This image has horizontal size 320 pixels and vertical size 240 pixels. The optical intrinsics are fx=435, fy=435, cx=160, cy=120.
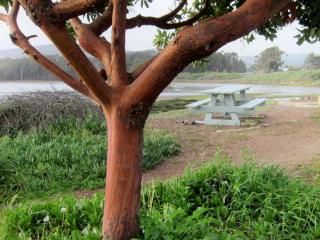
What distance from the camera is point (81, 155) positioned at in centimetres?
556

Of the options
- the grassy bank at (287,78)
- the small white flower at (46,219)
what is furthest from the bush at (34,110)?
the grassy bank at (287,78)

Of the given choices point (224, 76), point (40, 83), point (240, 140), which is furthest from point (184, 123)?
point (224, 76)

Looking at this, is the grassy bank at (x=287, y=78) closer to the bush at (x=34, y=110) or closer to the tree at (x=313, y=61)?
the tree at (x=313, y=61)

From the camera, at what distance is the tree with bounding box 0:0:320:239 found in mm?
1825

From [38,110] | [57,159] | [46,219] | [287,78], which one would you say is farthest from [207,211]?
[287,78]

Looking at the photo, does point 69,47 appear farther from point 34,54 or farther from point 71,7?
point 34,54

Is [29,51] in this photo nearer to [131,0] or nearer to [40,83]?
[131,0]

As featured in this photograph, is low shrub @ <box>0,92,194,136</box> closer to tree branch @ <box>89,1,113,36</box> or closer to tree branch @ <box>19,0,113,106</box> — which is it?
tree branch @ <box>89,1,113,36</box>

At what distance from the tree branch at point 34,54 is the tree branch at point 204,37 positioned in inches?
15.0

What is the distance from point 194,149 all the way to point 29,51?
4785 millimetres

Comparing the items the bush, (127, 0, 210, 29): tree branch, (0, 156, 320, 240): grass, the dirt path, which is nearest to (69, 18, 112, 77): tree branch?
(127, 0, 210, 29): tree branch

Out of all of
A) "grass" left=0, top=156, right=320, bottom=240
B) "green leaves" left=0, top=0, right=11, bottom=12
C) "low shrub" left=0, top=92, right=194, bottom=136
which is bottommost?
"grass" left=0, top=156, right=320, bottom=240

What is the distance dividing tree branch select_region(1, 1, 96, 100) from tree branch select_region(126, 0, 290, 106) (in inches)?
15.0

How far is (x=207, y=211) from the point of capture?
338 cm
